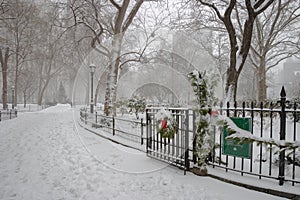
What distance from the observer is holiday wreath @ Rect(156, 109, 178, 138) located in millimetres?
5641

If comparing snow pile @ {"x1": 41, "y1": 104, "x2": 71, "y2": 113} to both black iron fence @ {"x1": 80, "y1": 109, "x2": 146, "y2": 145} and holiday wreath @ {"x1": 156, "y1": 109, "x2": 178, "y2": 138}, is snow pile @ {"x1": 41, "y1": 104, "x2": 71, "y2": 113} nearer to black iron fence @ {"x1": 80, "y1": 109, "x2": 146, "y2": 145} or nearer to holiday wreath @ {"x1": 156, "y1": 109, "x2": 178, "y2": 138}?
black iron fence @ {"x1": 80, "y1": 109, "x2": 146, "y2": 145}

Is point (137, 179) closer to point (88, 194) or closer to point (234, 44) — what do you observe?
point (88, 194)

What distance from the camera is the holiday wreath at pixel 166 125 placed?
5.64 metres

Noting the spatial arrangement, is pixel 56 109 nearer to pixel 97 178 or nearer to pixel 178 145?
Answer: pixel 97 178

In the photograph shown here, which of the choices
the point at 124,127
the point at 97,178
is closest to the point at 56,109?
the point at 124,127

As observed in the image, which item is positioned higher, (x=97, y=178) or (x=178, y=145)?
(x=178, y=145)

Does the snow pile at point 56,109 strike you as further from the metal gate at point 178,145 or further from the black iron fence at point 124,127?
the metal gate at point 178,145

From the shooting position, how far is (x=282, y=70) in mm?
55531

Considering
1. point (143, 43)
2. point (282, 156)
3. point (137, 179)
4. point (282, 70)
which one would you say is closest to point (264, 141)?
point (282, 156)

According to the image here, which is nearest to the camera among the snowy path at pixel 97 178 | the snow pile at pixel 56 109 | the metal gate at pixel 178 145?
the snowy path at pixel 97 178

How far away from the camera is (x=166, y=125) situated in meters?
5.66

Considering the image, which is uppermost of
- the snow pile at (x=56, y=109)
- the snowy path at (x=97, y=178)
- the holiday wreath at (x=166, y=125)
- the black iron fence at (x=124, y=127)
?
the holiday wreath at (x=166, y=125)

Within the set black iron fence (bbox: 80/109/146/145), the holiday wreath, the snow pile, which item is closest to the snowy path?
the holiday wreath

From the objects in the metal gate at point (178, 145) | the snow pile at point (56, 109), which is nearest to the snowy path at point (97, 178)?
the metal gate at point (178, 145)
